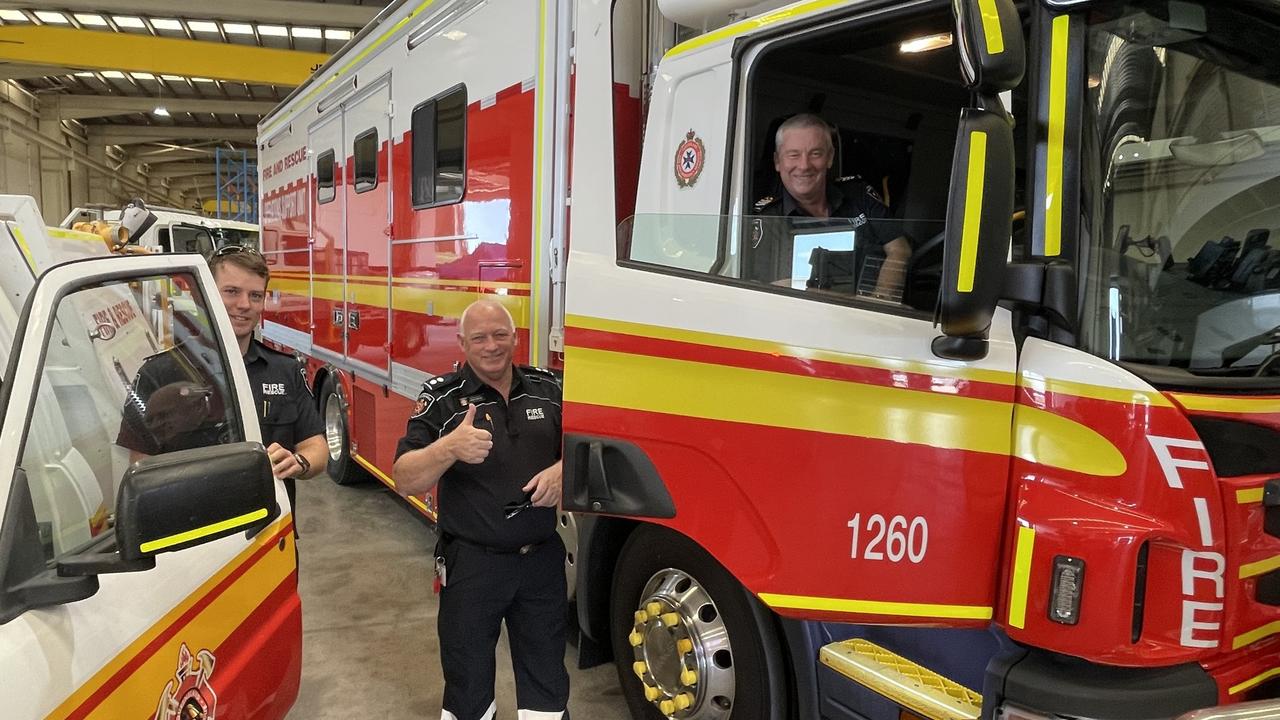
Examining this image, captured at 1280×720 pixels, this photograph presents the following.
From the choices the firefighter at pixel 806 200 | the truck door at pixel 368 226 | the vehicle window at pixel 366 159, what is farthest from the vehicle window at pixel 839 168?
the vehicle window at pixel 366 159

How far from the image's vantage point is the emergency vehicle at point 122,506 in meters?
1.31

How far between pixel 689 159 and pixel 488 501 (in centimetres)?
121

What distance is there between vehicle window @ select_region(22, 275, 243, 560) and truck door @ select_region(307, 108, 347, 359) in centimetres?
409

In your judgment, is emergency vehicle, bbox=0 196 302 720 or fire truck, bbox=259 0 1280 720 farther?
fire truck, bbox=259 0 1280 720

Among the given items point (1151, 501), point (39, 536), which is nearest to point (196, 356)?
point (39, 536)

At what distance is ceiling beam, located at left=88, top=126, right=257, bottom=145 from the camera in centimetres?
2512

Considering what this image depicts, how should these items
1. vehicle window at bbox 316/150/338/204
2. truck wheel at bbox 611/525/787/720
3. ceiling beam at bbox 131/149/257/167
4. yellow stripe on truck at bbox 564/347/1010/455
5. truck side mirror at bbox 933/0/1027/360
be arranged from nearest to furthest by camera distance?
1. truck side mirror at bbox 933/0/1027/360
2. yellow stripe on truck at bbox 564/347/1010/455
3. truck wheel at bbox 611/525/787/720
4. vehicle window at bbox 316/150/338/204
5. ceiling beam at bbox 131/149/257/167

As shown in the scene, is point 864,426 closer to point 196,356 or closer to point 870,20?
point 870,20

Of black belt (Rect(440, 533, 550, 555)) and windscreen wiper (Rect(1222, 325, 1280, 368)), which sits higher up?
windscreen wiper (Rect(1222, 325, 1280, 368))

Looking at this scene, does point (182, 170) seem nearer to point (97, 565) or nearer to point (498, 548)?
point (498, 548)

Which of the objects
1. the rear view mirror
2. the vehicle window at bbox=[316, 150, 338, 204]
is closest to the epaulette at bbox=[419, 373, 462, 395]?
the rear view mirror

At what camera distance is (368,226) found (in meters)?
5.34

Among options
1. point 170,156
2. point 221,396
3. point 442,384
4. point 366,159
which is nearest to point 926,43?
point 442,384

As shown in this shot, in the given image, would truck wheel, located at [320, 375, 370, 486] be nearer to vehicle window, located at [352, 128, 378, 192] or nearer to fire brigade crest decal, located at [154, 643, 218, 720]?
vehicle window, located at [352, 128, 378, 192]
